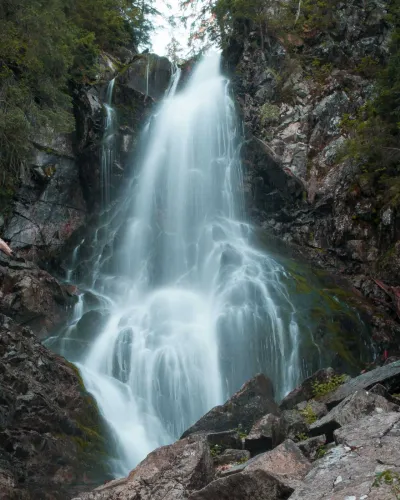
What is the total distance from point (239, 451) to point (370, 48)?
2197cm

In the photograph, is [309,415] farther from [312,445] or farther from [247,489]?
[247,489]

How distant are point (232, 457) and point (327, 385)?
263 cm

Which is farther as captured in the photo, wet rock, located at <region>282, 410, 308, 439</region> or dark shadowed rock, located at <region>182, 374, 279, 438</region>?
dark shadowed rock, located at <region>182, 374, 279, 438</region>

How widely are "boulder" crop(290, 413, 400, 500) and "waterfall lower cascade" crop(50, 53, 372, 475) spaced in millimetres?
5836

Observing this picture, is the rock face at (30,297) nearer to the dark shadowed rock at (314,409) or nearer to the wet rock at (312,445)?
the dark shadowed rock at (314,409)

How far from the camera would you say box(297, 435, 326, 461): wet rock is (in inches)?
207

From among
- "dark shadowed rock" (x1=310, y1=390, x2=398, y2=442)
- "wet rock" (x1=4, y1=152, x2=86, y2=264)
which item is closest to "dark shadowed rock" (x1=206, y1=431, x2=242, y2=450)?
"dark shadowed rock" (x1=310, y1=390, x2=398, y2=442)

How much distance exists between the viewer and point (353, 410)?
18.0 ft

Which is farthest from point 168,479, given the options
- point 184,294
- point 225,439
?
point 184,294

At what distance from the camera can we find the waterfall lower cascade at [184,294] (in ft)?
38.4

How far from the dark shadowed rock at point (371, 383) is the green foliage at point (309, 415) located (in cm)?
30

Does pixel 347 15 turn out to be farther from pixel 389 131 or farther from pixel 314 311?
pixel 314 311

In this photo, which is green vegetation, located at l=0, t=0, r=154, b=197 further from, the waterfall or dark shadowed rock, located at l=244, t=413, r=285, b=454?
dark shadowed rock, located at l=244, t=413, r=285, b=454

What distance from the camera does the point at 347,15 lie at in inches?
957
